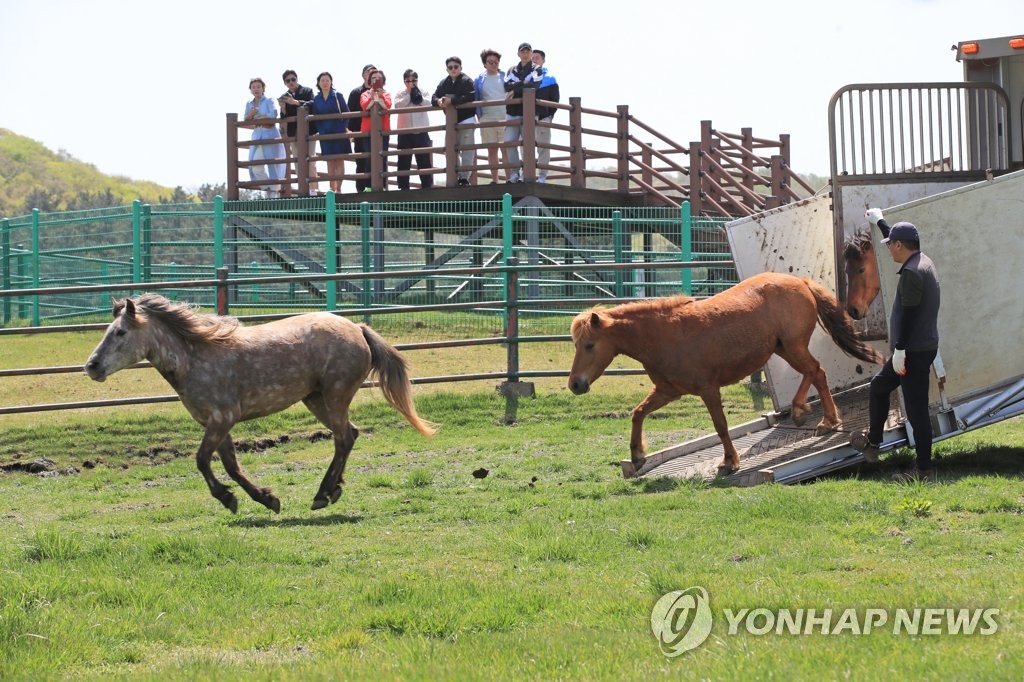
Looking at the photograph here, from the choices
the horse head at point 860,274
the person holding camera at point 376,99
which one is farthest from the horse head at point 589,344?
the person holding camera at point 376,99

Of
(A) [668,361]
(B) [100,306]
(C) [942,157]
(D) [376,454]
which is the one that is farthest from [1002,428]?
(B) [100,306]

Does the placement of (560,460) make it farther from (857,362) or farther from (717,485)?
(857,362)

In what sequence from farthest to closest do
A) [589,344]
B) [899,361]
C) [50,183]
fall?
1. [50,183]
2. [589,344]
3. [899,361]

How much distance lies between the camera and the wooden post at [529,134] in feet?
61.3

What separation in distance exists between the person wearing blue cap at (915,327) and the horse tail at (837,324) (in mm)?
1227

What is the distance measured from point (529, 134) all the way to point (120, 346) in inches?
450

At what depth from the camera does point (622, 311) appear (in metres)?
9.29

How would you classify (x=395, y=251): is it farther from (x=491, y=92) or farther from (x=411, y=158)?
(x=491, y=92)

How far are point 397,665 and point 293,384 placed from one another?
4.38m

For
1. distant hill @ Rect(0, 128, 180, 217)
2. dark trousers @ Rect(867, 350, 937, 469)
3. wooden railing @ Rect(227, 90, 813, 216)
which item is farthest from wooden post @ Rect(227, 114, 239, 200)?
distant hill @ Rect(0, 128, 180, 217)

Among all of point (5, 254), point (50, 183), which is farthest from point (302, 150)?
point (50, 183)

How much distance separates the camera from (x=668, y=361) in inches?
364

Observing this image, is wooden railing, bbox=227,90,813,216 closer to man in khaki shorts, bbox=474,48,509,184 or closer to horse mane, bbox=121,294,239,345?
man in khaki shorts, bbox=474,48,509,184

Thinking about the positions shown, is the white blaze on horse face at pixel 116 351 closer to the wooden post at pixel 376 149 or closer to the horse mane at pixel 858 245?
the horse mane at pixel 858 245
